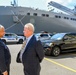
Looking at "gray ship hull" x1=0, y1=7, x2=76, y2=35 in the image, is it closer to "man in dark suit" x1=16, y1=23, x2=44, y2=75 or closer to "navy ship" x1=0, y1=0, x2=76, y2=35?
"navy ship" x1=0, y1=0, x2=76, y2=35

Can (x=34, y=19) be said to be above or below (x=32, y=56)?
below

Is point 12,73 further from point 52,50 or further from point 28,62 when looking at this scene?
point 52,50

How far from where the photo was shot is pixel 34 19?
41188 millimetres

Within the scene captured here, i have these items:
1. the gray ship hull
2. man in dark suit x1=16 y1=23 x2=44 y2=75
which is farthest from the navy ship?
man in dark suit x1=16 y1=23 x2=44 y2=75

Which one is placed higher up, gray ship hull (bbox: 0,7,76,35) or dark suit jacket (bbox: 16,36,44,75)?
dark suit jacket (bbox: 16,36,44,75)

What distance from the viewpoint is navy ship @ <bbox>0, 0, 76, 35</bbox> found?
127 ft

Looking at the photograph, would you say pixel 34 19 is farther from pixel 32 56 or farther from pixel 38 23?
pixel 32 56

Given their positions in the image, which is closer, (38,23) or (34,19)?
(34,19)

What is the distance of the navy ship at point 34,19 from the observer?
38625 mm

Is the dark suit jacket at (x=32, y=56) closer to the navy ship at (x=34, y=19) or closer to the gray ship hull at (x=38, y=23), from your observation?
the navy ship at (x=34, y=19)

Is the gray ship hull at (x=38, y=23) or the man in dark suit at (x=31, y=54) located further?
the gray ship hull at (x=38, y=23)

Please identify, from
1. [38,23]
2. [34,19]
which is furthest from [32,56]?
[38,23]

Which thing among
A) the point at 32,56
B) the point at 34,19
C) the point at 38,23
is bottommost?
the point at 38,23

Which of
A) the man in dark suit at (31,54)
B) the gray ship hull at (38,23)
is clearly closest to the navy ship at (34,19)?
the gray ship hull at (38,23)
